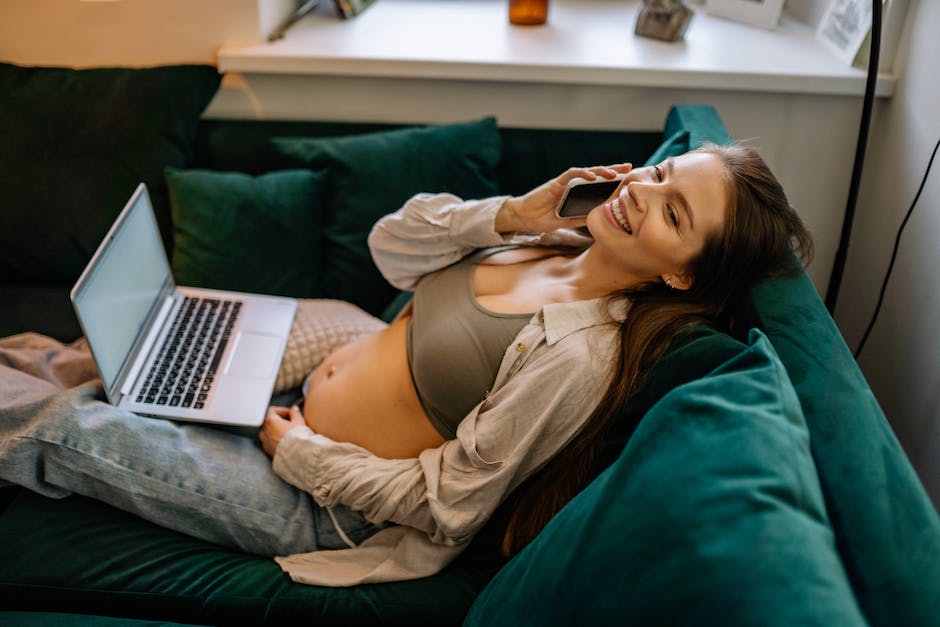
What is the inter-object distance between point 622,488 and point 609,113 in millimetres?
1360

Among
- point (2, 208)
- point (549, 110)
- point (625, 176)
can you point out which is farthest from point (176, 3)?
point (625, 176)

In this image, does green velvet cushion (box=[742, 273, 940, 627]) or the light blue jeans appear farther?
the light blue jeans

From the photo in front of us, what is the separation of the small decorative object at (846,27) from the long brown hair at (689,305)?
0.79 meters

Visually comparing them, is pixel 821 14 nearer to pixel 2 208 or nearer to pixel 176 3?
pixel 176 3

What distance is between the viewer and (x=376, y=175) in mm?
1733

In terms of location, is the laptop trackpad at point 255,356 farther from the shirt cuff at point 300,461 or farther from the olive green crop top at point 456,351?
the olive green crop top at point 456,351

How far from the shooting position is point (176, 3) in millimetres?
1857

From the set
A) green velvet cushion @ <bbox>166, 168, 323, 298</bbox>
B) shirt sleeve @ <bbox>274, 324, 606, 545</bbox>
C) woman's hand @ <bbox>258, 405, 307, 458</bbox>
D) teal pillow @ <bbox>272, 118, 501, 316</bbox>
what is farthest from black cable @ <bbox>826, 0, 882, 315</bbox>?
green velvet cushion @ <bbox>166, 168, 323, 298</bbox>

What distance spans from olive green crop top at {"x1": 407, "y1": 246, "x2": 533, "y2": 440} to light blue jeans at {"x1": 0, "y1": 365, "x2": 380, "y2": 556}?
0.80ft

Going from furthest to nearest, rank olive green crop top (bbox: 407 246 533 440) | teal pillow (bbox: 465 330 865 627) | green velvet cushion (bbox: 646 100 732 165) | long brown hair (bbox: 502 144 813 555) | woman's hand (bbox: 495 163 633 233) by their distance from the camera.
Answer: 1. green velvet cushion (bbox: 646 100 732 165)
2. woman's hand (bbox: 495 163 633 233)
3. olive green crop top (bbox: 407 246 533 440)
4. long brown hair (bbox: 502 144 813 555)
5. teal pillow (bbox: 465 330 865 627)

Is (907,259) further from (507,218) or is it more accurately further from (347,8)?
(347,8)

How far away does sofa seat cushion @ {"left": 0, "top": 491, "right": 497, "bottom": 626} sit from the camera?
1.14 m

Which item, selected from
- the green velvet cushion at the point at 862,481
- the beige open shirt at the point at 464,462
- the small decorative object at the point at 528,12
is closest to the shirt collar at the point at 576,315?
the beige open shirt at the point at 464,462

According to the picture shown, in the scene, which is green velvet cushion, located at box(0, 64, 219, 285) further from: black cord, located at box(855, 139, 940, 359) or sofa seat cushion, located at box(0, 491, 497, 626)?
black cord, located at box(855, 139, 940, 359)
